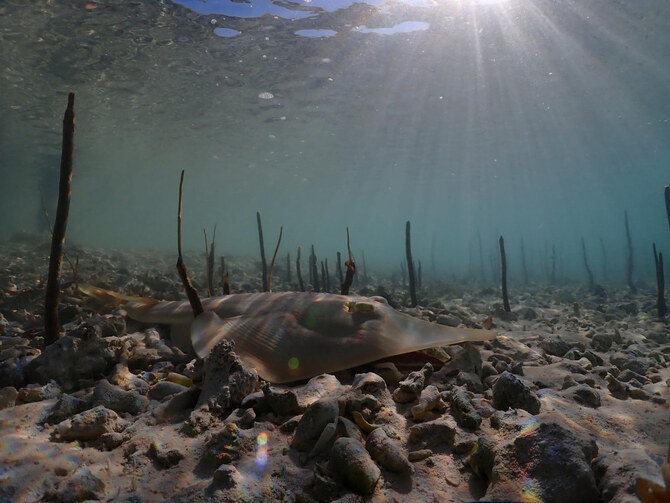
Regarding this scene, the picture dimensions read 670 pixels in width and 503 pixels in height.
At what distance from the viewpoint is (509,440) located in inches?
81.2

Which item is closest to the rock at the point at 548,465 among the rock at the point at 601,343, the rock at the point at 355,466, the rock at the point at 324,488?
the rock at the point at 355,466

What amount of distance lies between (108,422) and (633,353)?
263 inches

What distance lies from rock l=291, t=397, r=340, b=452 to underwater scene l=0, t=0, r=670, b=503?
0.05ft

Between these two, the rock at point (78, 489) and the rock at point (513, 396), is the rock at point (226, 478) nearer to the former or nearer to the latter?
the rock at point (78, 489)

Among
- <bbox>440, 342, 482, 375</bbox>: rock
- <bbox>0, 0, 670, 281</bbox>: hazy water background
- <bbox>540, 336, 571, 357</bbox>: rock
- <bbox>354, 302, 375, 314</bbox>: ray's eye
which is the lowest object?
<bbox>540, 336, 571, 357</bbox>: rock

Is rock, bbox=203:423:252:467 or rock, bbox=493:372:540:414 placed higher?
rock, bbox=203:423:252:467

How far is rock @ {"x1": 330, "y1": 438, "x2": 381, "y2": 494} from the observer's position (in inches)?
74.4

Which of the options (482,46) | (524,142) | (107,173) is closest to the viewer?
(482,46)

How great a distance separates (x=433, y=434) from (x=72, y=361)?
3482 millimetres

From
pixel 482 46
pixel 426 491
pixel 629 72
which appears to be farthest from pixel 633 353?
pixel 629 72

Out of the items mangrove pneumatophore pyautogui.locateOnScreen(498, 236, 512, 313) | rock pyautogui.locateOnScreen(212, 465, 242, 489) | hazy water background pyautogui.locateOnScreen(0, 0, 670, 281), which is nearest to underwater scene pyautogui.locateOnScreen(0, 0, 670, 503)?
rock pyautogui.locateOnScreen(212, 465, 242, 489)

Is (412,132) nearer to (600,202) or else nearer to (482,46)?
(482,46)

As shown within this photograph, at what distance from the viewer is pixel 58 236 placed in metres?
4.10

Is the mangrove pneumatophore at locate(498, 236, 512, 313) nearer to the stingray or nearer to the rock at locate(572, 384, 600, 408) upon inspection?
the rock at locate(572, 384, 600, 408)
